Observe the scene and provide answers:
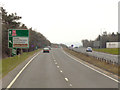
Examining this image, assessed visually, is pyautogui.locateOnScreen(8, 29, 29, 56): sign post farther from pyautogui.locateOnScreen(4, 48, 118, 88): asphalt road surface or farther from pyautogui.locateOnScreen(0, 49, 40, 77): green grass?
pyautogui.locateOnScreen(4, 48, 118, 88): asphalt road surface

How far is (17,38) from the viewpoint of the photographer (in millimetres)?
39562

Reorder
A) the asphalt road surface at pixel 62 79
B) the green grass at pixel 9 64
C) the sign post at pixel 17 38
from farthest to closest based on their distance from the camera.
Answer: the sign post at pixel 17 38, the green grass at pixel 9 64, the asphalt road surface at pixel 62 79

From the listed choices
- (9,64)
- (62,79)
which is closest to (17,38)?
(9,64)

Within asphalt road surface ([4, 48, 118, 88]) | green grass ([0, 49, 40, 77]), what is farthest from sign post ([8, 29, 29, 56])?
asphalt road surface ([4, 48, 118, 88])

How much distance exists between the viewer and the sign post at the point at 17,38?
39.1m

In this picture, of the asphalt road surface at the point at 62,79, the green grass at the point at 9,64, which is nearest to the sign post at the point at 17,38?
the green grass at the point at 9,64

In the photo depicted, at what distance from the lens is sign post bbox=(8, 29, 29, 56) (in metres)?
39.1

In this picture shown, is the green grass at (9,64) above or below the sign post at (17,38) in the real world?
below

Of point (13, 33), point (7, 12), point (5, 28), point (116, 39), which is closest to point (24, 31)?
point (13, 33)

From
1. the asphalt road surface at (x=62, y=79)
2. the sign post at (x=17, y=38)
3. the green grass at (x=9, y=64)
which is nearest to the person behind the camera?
the asphalt road surface at (x=62, y=79)

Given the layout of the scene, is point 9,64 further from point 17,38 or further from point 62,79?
point 62,79

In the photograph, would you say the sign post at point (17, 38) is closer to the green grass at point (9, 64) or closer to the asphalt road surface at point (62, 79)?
the green grass at point (9, 64)

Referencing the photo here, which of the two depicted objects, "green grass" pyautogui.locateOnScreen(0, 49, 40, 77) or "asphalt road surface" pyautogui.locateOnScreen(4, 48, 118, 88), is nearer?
"asphalt road surface" pyautogui.locateOnScreen(4, 48, 118, 88)

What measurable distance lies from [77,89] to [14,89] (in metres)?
3.16
